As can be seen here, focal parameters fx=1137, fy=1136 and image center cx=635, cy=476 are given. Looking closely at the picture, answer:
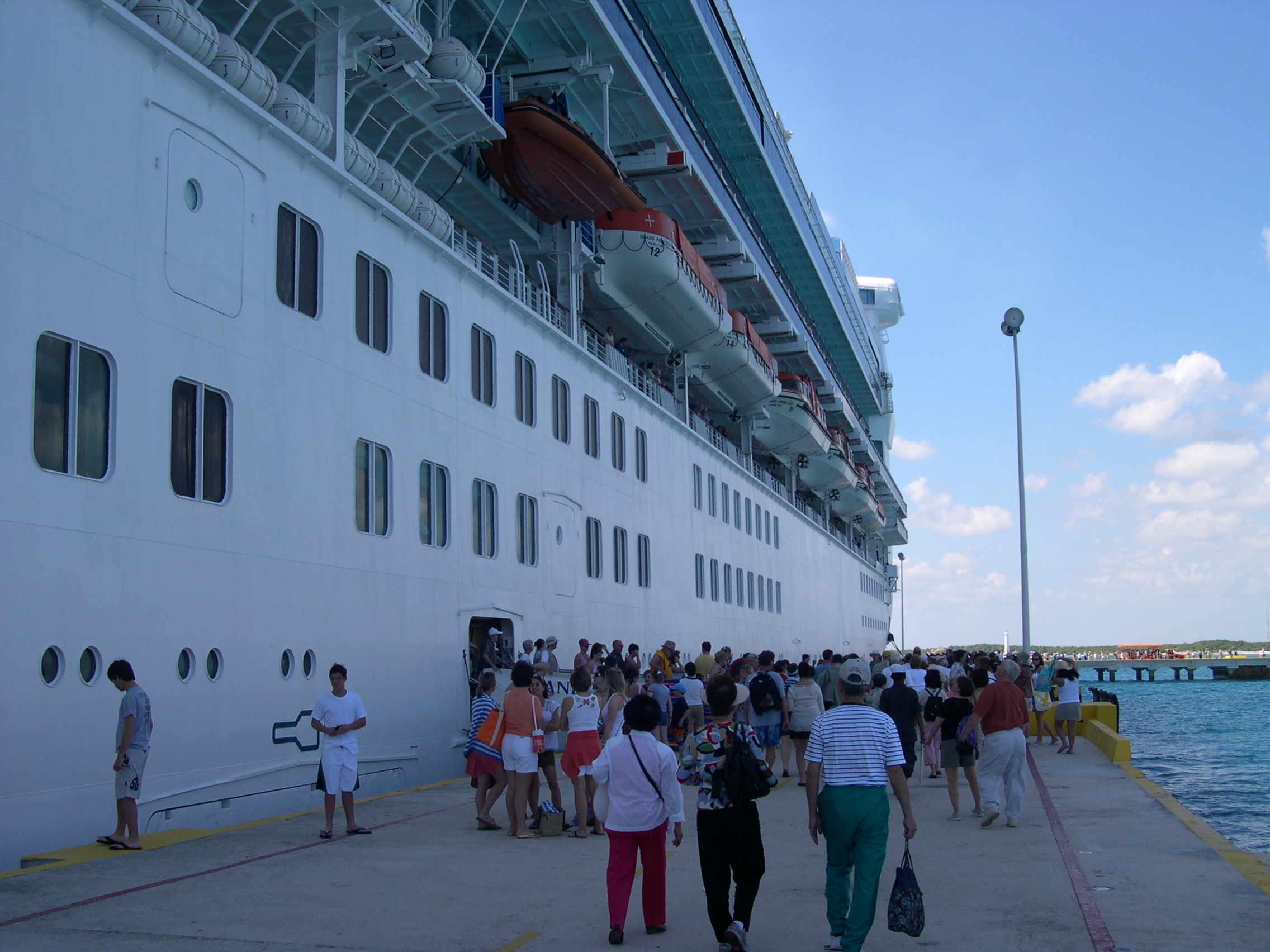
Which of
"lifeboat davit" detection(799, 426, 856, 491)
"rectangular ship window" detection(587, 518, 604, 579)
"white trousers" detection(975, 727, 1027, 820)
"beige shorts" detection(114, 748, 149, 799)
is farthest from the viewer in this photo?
"lifeboat davit" detection(799, 426, 856, 491)

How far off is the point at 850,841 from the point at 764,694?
813 cm

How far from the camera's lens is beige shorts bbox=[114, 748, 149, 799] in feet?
29.5

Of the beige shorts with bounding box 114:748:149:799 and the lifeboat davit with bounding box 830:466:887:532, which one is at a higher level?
the lifeboat davit with bounding box 830:466:887:532

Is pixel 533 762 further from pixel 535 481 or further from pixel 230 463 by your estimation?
pixel 535 481

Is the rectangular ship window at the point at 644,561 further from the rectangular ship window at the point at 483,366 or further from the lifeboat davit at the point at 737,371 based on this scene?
the rectangular ship window at the point at 483,366

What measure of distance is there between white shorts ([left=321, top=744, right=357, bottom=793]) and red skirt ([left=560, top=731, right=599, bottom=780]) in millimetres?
1946

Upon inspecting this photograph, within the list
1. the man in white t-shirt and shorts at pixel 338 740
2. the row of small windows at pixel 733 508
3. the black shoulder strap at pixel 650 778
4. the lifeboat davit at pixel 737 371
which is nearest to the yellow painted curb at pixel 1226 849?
the black shoulder strap at pixel 650 778

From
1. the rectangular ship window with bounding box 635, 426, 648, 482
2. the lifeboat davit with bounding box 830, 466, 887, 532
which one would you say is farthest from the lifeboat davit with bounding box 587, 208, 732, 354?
the lifeboat davit with bounding box 830, 466, 887, 532

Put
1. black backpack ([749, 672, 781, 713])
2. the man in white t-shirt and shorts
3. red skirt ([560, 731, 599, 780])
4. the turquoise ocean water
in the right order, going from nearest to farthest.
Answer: the man in white t-shirt and shorts < red skirt ([560, 731, 599, 780]) < black backpack ([749, 672, 781, 713]) < the turquoise ocean water

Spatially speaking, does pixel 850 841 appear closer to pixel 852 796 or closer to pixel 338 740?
pixel 852 796

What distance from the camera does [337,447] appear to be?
13.8 m

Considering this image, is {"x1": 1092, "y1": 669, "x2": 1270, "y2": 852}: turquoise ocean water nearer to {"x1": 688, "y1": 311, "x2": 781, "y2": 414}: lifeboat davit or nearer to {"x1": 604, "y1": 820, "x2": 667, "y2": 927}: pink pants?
{"x1": 604, "y1": 820, "x2": 667, "y2": 927}: pink pants

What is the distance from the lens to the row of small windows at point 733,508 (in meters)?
32.2

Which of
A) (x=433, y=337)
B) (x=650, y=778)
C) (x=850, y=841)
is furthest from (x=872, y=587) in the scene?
(x=850, y=841)
